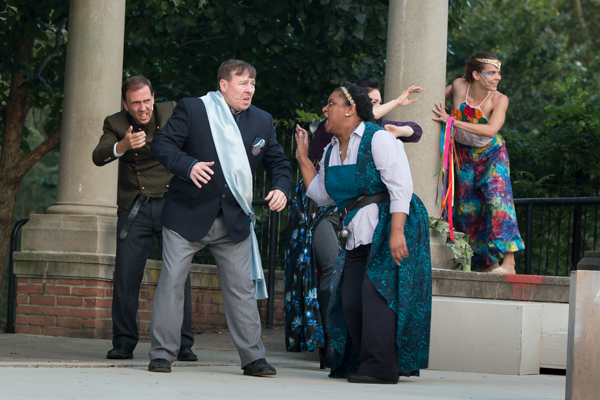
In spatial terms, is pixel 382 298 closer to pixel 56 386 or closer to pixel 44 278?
pixel 56 386

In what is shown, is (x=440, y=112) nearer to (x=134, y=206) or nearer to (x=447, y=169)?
(x=447, y=169)

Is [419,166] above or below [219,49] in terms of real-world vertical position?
below

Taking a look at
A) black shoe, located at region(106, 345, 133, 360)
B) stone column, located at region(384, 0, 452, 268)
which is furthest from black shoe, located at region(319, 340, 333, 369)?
stone column, located at region(384, 0, 452, 268)

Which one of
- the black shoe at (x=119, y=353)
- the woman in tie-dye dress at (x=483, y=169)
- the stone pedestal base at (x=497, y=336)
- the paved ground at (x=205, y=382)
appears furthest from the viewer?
the woman in tie-dye dress at (x=483, y=169)

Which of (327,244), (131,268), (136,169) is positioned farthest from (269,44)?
(131,268)

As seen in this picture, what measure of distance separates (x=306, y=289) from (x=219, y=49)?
5276 mm

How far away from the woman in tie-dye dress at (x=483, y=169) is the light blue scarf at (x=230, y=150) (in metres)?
2.49

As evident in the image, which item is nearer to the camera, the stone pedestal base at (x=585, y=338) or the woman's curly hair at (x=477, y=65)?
the stone pedestal base at (x=585, y=338)

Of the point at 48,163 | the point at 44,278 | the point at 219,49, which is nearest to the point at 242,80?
the point at 44,278

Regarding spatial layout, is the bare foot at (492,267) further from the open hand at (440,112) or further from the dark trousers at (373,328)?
the dark trousers at (373,328)

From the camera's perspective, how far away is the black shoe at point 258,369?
4688 mm

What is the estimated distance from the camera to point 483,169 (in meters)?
6.78

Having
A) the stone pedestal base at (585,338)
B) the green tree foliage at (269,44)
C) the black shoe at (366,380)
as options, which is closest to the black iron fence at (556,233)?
the green tree foliage at (269,44)

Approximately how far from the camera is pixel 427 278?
16.0ft
